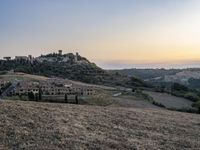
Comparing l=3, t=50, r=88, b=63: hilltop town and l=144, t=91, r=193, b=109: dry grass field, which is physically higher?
l=3, t=50, r=88, b=63: hilltop town

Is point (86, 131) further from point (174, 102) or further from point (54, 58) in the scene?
point (54, 58)

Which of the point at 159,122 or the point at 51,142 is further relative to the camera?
the point at 159,122

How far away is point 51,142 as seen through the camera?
14531 mm

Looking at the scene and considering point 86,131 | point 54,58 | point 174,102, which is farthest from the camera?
point 54,58

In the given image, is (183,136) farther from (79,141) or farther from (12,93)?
(12,93)

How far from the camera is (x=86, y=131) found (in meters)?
17.0

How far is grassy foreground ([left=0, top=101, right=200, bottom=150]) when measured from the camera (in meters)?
14.6

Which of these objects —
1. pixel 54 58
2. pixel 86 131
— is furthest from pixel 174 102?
pixel 54 58

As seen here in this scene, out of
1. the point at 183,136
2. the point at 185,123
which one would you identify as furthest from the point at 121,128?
the point at 185,123

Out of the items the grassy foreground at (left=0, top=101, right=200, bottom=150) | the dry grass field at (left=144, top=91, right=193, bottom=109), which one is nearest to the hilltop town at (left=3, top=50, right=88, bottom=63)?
the dry grass field at (left=144, top=91, right=193, bottom=109)

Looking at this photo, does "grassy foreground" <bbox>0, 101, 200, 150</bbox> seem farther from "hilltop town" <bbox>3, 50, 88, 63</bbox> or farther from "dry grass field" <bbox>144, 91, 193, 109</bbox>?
"hilltop town" <bbox>3, 50, 88, 63</bbox>

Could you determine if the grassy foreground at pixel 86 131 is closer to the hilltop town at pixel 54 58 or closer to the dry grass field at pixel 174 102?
the dry grass field at pixel 174 102

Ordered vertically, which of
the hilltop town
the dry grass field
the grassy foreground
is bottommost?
the dry grass field

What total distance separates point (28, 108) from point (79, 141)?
239 inches
